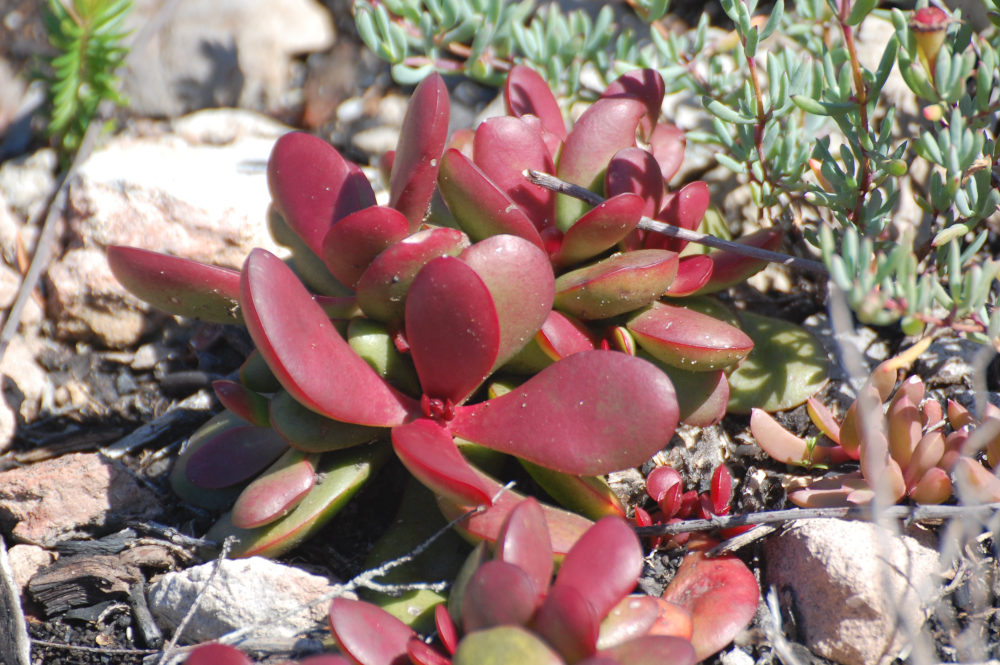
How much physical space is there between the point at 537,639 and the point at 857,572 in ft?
2.49

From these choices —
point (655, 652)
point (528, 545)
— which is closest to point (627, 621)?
point (655, 652)

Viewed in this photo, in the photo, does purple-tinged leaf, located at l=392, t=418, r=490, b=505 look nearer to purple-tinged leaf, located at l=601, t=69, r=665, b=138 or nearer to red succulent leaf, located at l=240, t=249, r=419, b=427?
red succulent leaf, located at l=240, t=249, r=419, b=427

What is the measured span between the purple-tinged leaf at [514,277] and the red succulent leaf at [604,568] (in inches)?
19.8

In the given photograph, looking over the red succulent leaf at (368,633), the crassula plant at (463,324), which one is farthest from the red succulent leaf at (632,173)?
the red succulent leaf at (368,633)

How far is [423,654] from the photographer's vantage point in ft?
4.75

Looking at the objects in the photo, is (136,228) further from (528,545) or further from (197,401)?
(528,545)

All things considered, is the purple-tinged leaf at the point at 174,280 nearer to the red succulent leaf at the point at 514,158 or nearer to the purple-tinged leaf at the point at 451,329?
the purple-tinged leaf at the point at 451,329

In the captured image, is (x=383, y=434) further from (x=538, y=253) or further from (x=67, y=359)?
(x=67, y=359)

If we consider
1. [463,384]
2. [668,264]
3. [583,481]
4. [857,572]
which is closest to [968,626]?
[857,572]

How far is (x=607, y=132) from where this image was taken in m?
2.07

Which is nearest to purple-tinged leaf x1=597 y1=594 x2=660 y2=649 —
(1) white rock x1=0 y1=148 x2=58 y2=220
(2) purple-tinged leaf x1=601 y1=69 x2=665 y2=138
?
(2) purple-tinged leaf x1=601 y1=69 x2=665 y2=138

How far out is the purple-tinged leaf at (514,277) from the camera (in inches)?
66.2

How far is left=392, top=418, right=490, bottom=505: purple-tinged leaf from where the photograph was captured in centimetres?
148

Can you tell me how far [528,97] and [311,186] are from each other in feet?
2.18
